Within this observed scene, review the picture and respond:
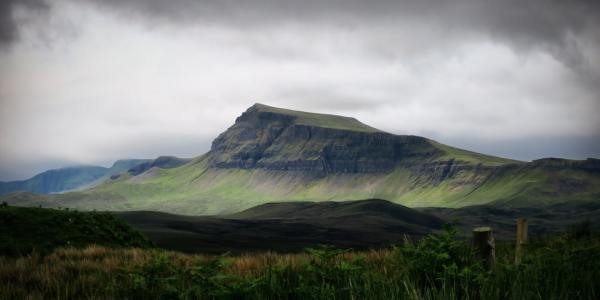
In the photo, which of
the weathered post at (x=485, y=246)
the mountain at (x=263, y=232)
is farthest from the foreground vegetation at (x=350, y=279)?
the mountain at (x=263, y=232)

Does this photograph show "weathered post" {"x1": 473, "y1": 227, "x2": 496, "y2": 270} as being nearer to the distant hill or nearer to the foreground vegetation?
the foreground vegetation

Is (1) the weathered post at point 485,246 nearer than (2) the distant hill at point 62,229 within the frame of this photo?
Yes

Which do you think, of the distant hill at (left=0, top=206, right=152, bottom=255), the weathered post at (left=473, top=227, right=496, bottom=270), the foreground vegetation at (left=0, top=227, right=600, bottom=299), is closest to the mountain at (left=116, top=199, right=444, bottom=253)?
the distant hill at (left=0, top=206, right=152, bottom=255)

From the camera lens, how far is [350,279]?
8.89m

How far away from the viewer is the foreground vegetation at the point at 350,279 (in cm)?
869

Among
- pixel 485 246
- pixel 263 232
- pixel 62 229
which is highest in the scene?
pixel 485 246

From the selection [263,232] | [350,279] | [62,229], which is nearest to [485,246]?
[350,279]

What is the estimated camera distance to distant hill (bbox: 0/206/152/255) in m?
21.8

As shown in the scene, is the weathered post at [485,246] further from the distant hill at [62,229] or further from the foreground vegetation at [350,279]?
the distant hill at [62,229]

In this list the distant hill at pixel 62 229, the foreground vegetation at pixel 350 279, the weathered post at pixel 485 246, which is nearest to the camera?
the foreground vegetation at pixel 350 279

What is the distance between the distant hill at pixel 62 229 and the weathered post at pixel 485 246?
54.1 ft

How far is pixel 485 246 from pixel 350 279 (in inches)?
107

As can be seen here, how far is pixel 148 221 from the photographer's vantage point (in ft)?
449

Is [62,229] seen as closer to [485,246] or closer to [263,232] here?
[485,246]
